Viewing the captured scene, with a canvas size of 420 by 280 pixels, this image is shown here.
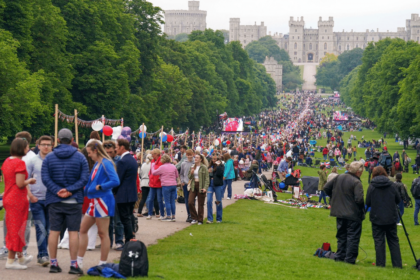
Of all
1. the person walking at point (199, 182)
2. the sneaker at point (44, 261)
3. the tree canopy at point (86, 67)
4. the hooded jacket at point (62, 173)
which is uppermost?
the tree canopy at point (86, 67)

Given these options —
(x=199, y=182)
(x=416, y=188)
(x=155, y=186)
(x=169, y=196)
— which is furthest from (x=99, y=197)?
(x=416, y=188)

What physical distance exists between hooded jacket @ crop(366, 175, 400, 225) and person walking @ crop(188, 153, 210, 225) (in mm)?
4289

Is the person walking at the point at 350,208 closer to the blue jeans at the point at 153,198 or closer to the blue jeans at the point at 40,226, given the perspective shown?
the blue jeans at the point at 40,226

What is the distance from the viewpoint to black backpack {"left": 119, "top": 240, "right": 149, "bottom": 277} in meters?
9.33

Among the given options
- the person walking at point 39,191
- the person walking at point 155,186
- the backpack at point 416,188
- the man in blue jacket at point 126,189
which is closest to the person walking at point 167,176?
the person walking at point 155,186

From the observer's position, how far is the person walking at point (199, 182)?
15.0 metres

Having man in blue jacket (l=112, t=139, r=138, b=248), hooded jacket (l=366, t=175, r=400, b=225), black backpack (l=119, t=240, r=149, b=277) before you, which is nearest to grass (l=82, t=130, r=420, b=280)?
black backpack (l=119, t=240, r=149, b=277)

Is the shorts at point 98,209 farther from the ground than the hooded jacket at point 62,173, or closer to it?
closer to it

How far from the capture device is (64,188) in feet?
30.0

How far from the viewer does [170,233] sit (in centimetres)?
1377

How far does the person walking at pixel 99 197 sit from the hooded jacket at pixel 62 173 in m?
0.26

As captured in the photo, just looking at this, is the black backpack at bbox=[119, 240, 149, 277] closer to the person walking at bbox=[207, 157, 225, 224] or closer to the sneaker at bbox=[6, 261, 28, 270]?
the sneaker at bbox=[6, 261, 28, 270]


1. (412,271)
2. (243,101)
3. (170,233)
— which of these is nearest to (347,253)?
(412,271)

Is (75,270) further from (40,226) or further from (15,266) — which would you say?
(40,226)
